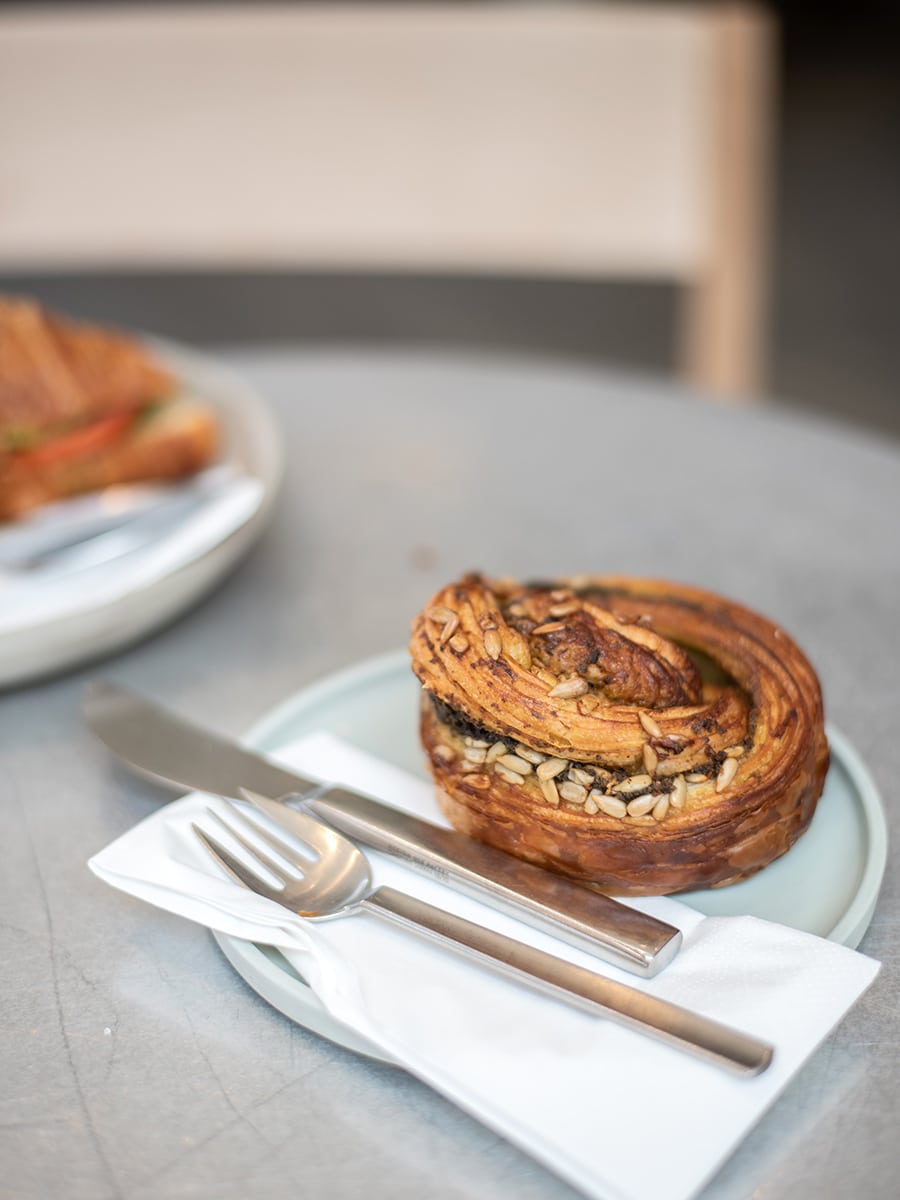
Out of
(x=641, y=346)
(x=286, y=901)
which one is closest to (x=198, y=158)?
(x=641, y=346)

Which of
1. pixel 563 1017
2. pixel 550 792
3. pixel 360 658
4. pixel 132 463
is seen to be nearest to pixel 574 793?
pixel 550 792

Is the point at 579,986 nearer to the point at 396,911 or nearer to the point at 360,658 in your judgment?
the point at 396,911

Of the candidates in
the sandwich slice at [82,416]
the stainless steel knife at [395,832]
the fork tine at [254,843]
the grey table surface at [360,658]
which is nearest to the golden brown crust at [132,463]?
the sandwich slice at [82,416]

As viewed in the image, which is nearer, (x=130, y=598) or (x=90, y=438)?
(x=130, y=598)

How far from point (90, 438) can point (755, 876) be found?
98 cm

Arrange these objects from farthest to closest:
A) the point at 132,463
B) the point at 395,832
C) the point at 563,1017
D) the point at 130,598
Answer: the point at 132,463 → the point at 130,598 → the point at 395,832 → the point at 563,1017

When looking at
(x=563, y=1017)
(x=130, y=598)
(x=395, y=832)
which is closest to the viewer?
(x=563, y=1017)

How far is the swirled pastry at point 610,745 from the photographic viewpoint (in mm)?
638

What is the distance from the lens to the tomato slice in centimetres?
136

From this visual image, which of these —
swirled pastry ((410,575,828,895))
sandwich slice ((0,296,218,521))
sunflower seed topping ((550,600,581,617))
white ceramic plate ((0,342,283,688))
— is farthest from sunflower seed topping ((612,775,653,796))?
sandwich slice ((0,296,218,521))

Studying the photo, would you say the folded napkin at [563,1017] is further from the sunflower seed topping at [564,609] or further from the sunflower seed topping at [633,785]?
the sunflower seed topping at [564,609]

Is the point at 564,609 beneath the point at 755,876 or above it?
above

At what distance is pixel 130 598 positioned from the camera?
3.06 feet

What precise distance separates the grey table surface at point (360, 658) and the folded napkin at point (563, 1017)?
0.04m
